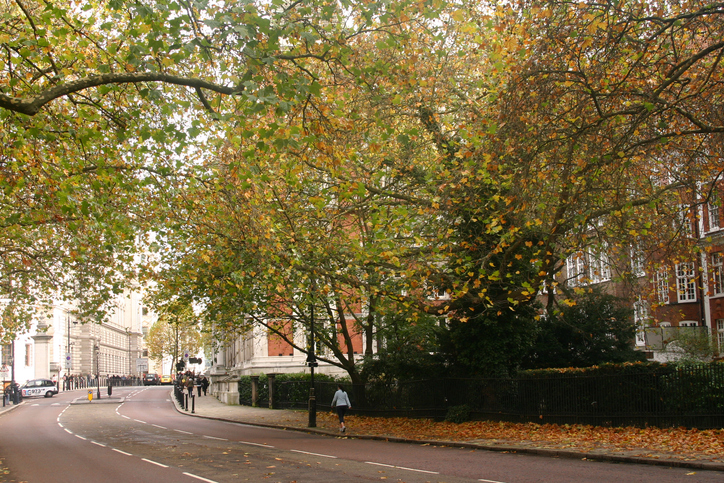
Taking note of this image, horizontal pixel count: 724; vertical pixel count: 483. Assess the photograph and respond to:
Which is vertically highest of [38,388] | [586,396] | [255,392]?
[586,396]

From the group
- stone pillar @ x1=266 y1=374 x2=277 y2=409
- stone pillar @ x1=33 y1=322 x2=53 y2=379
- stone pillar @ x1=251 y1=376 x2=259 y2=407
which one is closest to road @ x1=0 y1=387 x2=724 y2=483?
stone pillar @ x1=266 y1=374 x2=277 y2=409

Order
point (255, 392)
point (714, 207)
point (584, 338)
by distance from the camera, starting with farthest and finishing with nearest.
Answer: point (255, 392) < point (714, 207) < point (584, 338)

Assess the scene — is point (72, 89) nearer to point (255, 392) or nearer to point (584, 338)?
point (584, 338)

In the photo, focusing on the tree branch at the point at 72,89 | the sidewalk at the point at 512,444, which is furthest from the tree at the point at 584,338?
the tree branch at the point at 72,89

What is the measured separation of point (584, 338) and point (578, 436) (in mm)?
9157

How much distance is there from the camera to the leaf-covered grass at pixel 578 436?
12828 millimetres

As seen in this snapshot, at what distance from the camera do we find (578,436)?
1596 cm

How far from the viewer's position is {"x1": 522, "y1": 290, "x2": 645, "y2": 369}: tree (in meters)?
24.0

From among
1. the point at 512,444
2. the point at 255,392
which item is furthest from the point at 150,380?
the point at 512,444

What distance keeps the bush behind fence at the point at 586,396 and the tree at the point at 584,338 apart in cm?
378

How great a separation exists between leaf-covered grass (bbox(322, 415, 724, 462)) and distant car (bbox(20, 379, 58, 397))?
142 feet

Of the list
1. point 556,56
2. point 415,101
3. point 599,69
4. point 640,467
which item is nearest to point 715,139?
point 599,69

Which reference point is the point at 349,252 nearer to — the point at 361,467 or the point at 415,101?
the point at 415,101

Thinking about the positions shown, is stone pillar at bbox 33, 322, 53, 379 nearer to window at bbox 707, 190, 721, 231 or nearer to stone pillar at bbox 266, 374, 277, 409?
stone pillar at bbox 266, 374, 277, 409
